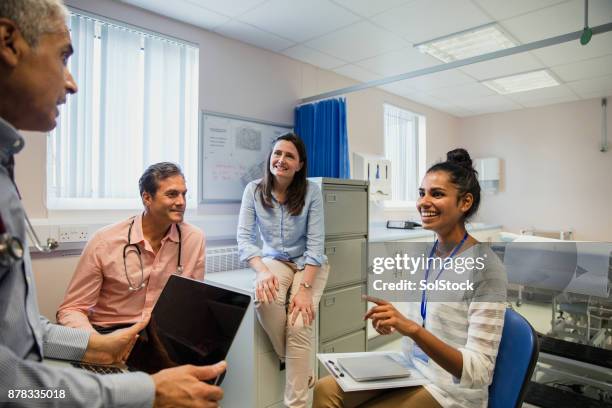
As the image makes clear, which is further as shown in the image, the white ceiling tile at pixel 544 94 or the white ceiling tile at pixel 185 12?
the white ceiling tile at pixel 544 94

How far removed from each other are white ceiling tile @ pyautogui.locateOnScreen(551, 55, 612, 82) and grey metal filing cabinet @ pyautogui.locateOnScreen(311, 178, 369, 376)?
273cm

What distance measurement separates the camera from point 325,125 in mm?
3037

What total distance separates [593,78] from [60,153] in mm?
5140

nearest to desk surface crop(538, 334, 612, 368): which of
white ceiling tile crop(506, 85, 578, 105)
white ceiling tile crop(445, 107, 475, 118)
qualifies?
white ceiling tile crop(506, 85, 578, 105)

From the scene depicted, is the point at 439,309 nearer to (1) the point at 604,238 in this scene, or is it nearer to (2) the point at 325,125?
(2) the point at 325,125

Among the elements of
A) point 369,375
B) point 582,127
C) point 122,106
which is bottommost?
point 369,375

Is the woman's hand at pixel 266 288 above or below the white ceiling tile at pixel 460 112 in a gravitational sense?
below

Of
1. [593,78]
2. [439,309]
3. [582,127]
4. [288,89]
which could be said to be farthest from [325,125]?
[582,127]

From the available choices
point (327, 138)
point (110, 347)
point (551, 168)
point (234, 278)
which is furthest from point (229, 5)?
point (551, 168)

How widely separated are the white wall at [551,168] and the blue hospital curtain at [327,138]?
360 cm

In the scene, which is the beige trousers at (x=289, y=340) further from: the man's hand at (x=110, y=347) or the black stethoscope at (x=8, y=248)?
the black stethoscope at (x=8, y=248)

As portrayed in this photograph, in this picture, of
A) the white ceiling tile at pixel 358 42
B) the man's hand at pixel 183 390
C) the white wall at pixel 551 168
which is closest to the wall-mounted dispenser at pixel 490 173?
the white wall at pixel 551 168

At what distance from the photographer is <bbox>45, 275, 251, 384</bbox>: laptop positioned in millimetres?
981

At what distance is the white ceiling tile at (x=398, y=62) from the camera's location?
3.29 metres
